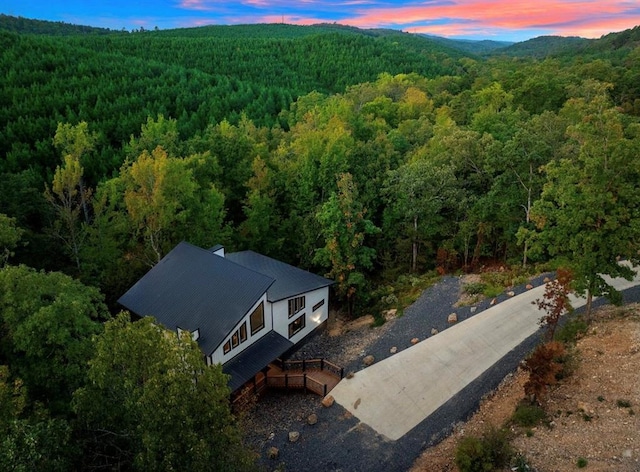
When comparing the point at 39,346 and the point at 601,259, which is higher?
the point at 601,259

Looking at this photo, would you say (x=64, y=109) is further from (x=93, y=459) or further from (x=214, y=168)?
(x=93, y=459)

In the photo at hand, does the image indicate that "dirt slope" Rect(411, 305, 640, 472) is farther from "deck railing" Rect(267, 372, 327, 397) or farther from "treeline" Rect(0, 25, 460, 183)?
"treeline" Rect(0, 25, 460, 183)

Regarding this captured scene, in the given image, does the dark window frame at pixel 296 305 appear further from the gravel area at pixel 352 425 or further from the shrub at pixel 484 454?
the shrub at pixel 484 454

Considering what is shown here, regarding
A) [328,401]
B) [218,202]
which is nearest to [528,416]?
[328,401]

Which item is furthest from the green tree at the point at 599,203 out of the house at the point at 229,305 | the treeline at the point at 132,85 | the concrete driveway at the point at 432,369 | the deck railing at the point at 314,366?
the treeline at the point at 132,85

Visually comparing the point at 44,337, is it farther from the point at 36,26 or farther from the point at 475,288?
the point at 36,26

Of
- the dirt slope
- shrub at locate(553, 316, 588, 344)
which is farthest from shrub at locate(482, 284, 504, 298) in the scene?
the dirt slope

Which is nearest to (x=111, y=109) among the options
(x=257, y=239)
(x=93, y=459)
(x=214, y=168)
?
(x=214, y=168)

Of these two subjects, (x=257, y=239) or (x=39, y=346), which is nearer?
(x=39, y=346)
